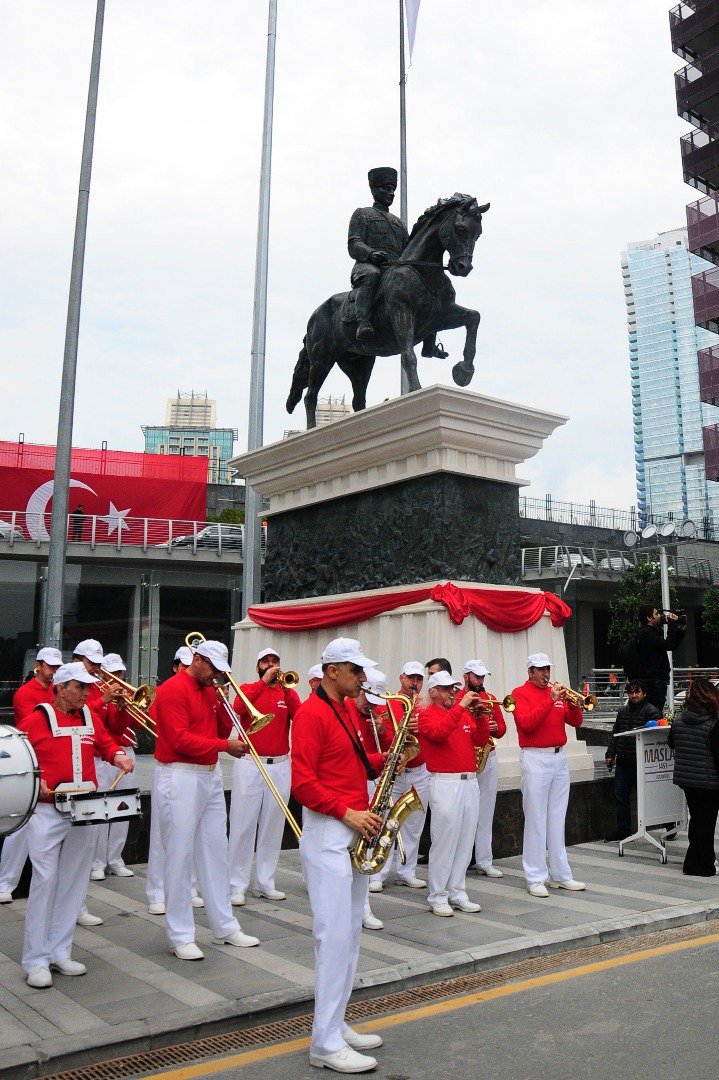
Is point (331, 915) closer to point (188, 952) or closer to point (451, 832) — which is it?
point (188, 952)

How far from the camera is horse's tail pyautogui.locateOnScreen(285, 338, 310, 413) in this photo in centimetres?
1518

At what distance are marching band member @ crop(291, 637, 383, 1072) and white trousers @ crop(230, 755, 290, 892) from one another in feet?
11.4

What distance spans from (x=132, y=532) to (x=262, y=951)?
29.5 m

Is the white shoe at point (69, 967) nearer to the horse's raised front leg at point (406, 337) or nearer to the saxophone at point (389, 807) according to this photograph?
the saxophone at point (389, 807)

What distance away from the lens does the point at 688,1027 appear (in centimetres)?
520

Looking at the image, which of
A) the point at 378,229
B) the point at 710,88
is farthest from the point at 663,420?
the point at 378,229

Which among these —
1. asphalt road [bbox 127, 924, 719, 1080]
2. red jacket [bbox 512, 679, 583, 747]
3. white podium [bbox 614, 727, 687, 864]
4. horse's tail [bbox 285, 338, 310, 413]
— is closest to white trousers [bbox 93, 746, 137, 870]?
red jacket [bbox 512, 679, 583, 747]

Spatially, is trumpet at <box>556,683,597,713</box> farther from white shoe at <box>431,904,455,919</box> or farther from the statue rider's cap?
the statue rider's cap

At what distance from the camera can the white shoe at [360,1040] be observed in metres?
4.96

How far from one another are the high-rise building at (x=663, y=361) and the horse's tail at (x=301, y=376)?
7903cm

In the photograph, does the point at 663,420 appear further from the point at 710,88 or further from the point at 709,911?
the point at 709,911

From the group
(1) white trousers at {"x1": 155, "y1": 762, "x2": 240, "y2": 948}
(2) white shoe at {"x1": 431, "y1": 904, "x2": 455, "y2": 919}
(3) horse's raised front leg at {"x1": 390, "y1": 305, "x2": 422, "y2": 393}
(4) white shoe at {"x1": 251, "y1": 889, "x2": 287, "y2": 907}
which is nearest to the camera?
(1) white trousers at {"x1": 155, "y1": 762, "x2": 240, "y2": 948}

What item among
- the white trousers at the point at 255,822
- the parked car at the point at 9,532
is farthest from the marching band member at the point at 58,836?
the parked car at the point at 9,532

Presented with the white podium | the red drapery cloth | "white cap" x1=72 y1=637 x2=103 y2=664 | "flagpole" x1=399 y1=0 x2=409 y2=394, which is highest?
"flagpole" x1=399 y1=0 x2=409 y2=394
